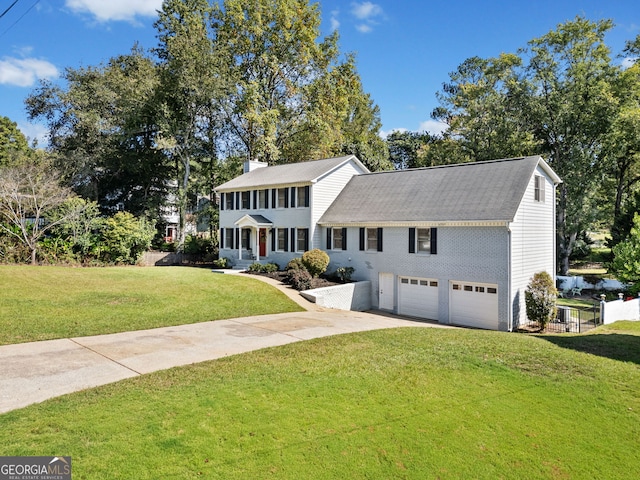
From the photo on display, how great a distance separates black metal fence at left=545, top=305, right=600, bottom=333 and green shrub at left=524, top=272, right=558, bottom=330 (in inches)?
17.1

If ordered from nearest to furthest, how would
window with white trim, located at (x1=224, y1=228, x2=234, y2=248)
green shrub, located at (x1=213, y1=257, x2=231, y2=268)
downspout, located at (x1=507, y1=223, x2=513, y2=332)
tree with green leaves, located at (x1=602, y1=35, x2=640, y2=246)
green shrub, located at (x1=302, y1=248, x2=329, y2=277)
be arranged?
downspout, located at (x1=507, y1=223, x2=513, y2=332) → green shrub, located at (x1=302, y1=248, x2=329, y2=277) → green shrub, located at (x1=213, y1=257, x2=231, y2=268) → tree with green leaves, located at (x1=602, y1=35, x2=640, y2=246) → window with white trim, located at (x1=224, y1=228, x2=234, y2=248)

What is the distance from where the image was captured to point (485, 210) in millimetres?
17938

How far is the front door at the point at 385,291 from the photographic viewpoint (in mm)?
21375

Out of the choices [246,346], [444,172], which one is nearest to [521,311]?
[444,172]

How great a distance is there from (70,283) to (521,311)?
18624 millimetres

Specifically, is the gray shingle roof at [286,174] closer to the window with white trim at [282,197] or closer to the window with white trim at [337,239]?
the window with white trim at [282,197]

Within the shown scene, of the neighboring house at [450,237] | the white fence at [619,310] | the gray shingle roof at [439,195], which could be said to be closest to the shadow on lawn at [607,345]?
the neighboring house at [450,237]

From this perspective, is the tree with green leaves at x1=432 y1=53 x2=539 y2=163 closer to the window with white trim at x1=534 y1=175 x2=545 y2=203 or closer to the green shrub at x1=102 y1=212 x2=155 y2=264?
the window with white trim at x1=534 y1=175 x2=545 y2=203

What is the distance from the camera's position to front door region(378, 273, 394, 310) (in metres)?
21.4

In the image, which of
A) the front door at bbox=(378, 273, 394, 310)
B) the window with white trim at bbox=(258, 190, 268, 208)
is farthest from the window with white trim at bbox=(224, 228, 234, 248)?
the front door at bbox=(378, 273, 394, 310)

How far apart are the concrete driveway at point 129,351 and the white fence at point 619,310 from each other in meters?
9.72
